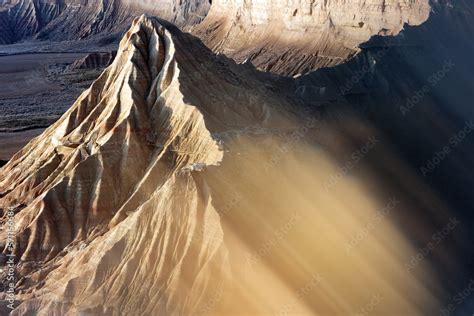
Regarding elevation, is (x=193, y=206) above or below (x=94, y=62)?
above

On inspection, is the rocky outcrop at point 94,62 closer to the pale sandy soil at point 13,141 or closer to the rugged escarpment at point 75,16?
the rugged escarpment at point 75,16

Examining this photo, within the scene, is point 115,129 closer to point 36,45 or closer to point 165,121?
point 165,121

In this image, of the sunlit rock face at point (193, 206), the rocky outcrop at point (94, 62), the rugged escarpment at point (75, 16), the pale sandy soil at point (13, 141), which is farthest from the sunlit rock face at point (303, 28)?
the sunlit rock face at point (193, 206)

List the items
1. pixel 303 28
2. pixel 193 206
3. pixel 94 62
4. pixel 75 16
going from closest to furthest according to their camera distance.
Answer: pixel 193 206 → pixel 303 28 → pixel 94 62 → pixel 75 16

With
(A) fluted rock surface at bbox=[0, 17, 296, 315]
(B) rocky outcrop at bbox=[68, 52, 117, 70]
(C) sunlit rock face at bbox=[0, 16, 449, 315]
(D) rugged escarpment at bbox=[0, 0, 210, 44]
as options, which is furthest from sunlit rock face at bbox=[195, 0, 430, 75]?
(A) fluted rock surface at bbox=[0, 17, 296, 315]

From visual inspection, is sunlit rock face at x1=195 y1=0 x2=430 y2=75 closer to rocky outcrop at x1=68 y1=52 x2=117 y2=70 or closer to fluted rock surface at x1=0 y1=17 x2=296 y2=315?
rocky outcrop at x1=68 y1=52 x2=117 y2=70

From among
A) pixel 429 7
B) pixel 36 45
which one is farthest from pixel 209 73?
pixel 36 45

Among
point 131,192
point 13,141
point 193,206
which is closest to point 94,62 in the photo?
point 13,141

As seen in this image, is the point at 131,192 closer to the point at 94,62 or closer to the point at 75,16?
the point at 94,62
